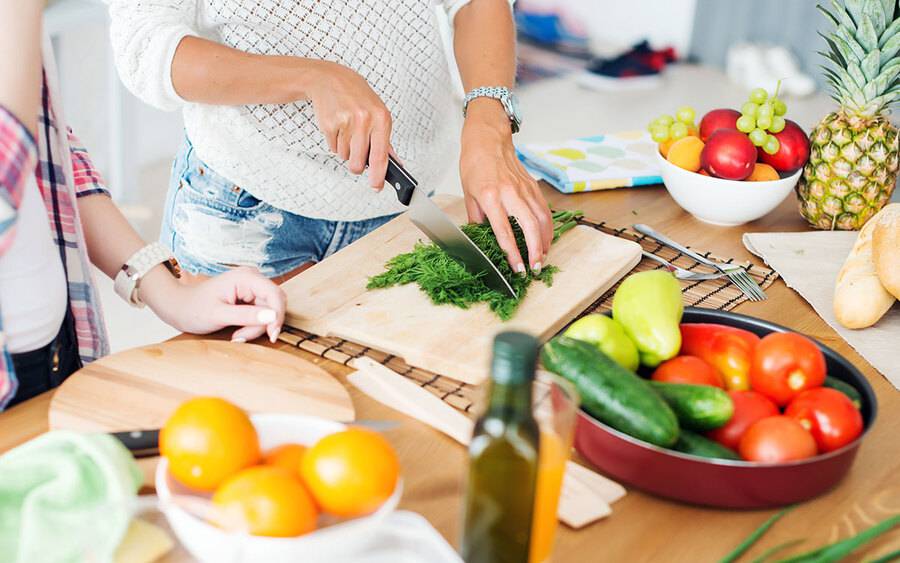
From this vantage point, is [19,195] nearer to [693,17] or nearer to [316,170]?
[316,170]

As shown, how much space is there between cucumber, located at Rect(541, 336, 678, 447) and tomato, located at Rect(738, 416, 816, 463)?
0.08 metres

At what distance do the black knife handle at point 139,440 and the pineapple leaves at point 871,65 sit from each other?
4.08 ft

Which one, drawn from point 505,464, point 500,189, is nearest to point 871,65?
point 500,189

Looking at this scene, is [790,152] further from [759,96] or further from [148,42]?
[148,42]

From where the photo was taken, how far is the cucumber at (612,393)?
39.1 inches

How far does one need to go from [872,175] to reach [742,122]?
0.23 metres

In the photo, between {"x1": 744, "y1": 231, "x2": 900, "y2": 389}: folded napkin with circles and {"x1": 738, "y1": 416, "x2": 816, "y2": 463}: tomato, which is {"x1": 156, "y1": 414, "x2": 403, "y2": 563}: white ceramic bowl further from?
{"x1": 744, "y1": 231, "x2": 900, "y2": 389}: folded napkin with circles

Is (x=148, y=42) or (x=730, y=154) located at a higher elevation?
(x=148, y=42)

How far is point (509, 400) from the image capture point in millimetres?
753

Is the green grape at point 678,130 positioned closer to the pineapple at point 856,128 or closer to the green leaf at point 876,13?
the pineapple at point 856,128

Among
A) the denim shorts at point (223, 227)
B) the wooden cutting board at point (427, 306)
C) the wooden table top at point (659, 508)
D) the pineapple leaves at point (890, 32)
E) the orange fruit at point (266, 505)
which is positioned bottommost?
the denim shorts at point (223, 227)

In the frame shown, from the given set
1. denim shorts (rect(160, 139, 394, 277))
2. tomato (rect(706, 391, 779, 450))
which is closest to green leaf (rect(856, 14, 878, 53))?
tomato (rect(706, 391, 779, 450))

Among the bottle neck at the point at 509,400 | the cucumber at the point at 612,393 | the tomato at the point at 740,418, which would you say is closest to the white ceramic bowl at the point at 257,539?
the bottle neck at the point at 509,400

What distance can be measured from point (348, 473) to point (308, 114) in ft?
3.42
